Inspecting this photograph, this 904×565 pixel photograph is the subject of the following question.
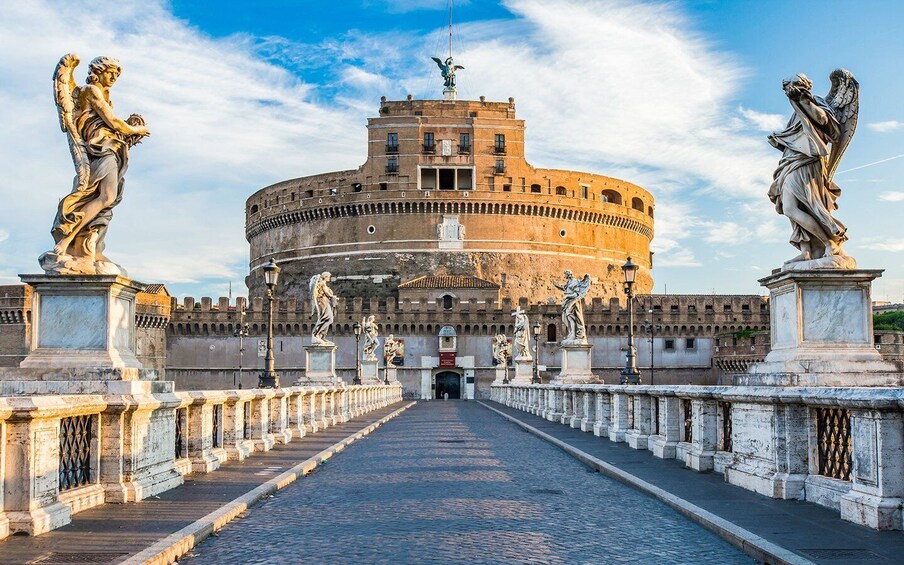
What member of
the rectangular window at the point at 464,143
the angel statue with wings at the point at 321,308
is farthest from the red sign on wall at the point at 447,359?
the angel statue with wings at the point at 321,308

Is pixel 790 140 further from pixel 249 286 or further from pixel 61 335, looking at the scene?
pixel 249 286

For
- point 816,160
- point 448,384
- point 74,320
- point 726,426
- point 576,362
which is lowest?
point 448,384

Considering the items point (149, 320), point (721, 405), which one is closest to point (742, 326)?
point (149, 320)

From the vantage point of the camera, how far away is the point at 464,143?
3221 inches

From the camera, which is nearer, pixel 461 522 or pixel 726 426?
pixel 461 522

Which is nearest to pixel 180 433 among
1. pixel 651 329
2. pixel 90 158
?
pixel 90 158

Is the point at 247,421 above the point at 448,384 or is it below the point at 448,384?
above

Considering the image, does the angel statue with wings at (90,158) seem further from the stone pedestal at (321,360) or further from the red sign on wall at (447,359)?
the red sign on wall at (447,359)

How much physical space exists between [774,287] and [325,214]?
75189 millimetres

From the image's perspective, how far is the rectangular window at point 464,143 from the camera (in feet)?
268

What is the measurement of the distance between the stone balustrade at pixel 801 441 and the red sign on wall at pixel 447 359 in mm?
57290

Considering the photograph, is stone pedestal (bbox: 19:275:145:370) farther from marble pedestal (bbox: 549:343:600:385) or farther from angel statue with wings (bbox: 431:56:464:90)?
angel statue with wings (bbox: 431:56:464:90)

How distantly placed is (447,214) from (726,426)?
70100 millimetres

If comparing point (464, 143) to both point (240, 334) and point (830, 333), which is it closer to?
point (240, 334)
